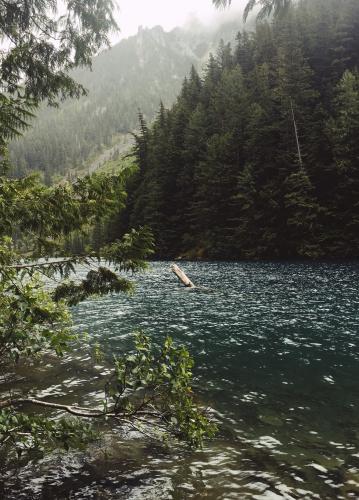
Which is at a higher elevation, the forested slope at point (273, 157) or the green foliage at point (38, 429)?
the forested slope at point (273, 157)

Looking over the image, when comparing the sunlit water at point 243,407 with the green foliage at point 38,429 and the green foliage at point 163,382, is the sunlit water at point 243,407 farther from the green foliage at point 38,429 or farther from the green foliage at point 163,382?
the green foliage at point 38,429

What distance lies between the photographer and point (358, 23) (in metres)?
57.2

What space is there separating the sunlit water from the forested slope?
2924 centimetres

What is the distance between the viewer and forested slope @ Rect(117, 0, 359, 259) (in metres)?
46.5

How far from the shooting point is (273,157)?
176ft

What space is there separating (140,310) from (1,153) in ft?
46.5

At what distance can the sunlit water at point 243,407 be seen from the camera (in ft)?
19.7

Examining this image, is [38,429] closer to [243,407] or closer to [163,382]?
[163,382]

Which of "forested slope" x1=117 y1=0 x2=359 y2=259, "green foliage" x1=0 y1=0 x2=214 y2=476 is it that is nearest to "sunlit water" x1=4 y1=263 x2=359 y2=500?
"green foliage" x1=0 y1=0 x2=214 y2=476

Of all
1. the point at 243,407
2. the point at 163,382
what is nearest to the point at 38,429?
the point at 163,382

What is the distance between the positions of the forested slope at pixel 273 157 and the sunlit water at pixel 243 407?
29.2 m

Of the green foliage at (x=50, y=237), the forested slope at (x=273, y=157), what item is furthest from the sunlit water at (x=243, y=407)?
the forested slope at (x=273, y=157)

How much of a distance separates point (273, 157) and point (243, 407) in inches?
1925

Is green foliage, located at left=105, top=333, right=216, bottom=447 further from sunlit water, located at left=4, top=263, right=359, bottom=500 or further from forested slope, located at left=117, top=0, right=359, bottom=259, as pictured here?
forested slope, located at left=117, top=0, right=359, bottom=259
